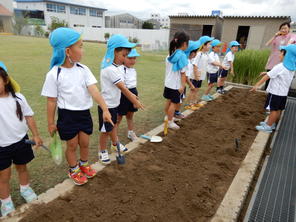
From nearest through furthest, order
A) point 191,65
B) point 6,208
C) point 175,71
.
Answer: point 6,208, point 175,71, point 191,65

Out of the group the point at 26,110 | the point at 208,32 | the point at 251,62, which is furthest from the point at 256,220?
the point at 208,32

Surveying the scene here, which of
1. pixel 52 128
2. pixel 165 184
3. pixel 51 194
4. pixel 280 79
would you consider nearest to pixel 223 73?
pixel 280 79

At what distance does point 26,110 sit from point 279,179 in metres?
3.15

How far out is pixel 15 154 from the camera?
6.74 ft

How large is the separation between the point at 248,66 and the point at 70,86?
7.23 m

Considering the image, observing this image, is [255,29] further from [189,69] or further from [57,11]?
[57,11]

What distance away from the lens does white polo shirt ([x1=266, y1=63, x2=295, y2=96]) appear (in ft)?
12.6

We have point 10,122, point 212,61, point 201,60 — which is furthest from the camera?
point 212,61

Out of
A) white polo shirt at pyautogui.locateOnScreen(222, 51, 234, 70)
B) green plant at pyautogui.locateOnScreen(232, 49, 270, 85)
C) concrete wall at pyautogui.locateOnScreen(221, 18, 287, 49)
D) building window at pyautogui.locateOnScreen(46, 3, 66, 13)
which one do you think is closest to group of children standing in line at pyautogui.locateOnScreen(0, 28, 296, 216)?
white polo shirt at pyautogui.locateOnScreen(222, 51, 234, 70)

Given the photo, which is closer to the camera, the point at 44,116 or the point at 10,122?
the point at 10,122

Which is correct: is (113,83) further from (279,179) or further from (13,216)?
(279,179)

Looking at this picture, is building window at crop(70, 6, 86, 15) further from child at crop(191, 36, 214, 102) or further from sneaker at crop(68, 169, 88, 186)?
sneaker at crop(68, 169, 88, 186)

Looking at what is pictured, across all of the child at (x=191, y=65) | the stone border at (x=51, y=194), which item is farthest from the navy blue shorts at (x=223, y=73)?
the stone border at (x=51, y=194)

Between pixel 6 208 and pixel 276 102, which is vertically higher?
pixel 276 102
